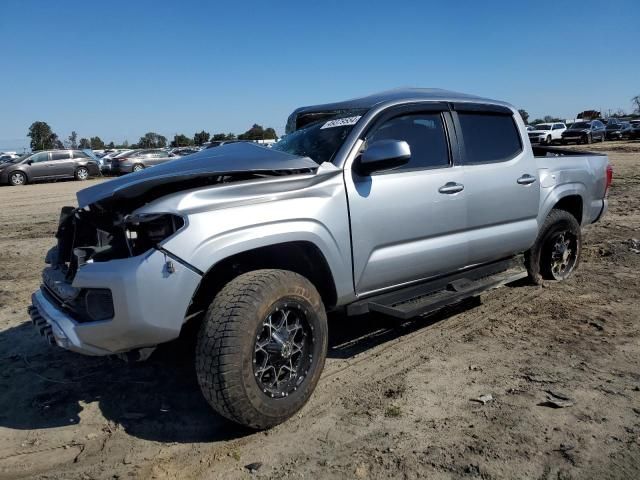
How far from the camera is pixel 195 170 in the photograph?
3.35 metres

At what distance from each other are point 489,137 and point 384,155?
66.6 inches

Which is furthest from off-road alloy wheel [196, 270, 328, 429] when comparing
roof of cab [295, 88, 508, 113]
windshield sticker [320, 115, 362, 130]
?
roof of cab [295, 88, 508, 113]

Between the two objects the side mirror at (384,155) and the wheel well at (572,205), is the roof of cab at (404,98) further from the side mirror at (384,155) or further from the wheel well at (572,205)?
the wheel well at (572,205)

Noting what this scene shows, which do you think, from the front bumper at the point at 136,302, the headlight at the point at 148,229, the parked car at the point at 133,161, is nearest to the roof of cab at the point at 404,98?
the headlight at the point at 148,229

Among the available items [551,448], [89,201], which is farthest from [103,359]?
[551,448]

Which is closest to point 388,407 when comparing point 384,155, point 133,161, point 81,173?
point 384,155

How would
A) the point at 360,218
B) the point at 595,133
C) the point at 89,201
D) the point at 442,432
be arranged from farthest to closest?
1. the point at 595,133
2. the point at 360,218
3. the point at 89,201
4. the point at 442,432

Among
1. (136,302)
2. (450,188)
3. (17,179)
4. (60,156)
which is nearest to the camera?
(136,302)

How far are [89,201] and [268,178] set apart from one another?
1.12m

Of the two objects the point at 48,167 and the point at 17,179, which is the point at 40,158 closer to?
the point at 48,167

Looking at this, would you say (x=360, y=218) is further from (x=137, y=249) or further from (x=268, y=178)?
(x=137, y=249)

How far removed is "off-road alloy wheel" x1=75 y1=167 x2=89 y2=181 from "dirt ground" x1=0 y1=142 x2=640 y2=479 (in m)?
22.3

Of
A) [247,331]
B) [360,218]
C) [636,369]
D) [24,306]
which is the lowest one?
[636,369]

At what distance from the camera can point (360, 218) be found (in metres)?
3.66
